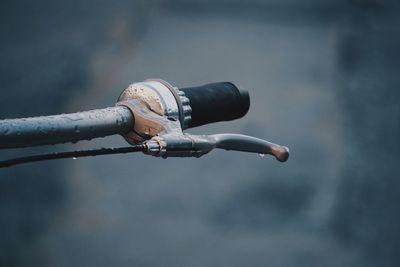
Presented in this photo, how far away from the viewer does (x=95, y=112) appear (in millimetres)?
1940

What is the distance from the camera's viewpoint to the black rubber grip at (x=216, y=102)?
7.57 ft

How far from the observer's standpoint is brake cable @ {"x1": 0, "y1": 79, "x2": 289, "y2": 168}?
5.57 feet

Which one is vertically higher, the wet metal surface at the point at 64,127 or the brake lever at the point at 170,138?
the wet metal surface at the point at 64,127

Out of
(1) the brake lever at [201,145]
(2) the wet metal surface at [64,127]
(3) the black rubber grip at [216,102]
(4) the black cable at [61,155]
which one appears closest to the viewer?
(4) the black cable at [61,155]

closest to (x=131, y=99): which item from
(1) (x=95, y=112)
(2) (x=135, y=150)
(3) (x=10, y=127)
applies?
(1) (x=95, y=112)

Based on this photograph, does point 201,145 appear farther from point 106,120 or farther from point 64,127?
point 64,127

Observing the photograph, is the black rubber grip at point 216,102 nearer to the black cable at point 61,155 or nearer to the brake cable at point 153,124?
the brake cable at point 153,124

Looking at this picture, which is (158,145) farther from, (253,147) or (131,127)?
(253,147)

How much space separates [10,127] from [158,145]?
40cm

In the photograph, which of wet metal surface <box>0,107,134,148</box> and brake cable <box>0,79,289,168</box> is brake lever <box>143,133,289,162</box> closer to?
brake cable <box>0,79,289,168</box>

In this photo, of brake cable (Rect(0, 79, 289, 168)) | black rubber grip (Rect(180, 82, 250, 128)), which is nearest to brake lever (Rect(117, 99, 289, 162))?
brake cable (Rect(0, 79, 289, 168))

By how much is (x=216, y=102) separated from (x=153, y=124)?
1.28 feet

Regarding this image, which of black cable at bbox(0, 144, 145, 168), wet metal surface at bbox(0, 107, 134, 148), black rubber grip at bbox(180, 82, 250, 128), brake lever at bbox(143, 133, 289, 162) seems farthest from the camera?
black rubber grip at bbox(180, 82, 250, 128)

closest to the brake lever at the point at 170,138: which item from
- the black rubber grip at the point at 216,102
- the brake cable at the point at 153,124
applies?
the brake cable at the point at 153,124
